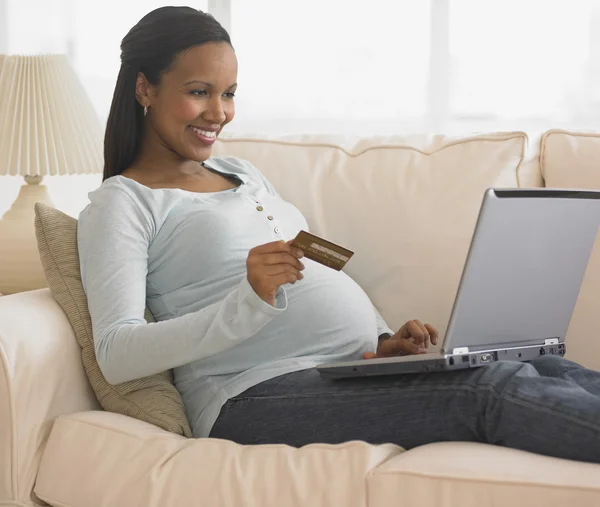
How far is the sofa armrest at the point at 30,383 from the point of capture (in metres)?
1.28

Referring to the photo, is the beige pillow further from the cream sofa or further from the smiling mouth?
the smiling mouth

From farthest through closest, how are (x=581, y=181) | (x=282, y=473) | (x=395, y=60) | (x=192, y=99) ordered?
(x=395, y=60) < (x=581, y=181) < (x=192, y=99) < (x=282, y=473)

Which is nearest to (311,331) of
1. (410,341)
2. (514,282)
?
(410,341)

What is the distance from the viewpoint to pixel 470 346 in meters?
1.21

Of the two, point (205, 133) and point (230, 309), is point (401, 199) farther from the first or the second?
point (230, 309)

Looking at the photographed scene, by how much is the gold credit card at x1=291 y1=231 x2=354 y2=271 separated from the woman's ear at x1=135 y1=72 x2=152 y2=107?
0.58m

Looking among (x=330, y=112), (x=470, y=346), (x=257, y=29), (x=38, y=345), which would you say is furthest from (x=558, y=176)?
(x=257, y=29)

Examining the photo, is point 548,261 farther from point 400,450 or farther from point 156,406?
point 156,406

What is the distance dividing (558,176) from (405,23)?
1.19 meters

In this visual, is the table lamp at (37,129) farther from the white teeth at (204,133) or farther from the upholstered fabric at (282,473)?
the upholstered fabric at (282,473)

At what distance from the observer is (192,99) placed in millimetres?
1570

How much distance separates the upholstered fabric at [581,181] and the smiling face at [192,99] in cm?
66

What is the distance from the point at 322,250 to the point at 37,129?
1032 mm

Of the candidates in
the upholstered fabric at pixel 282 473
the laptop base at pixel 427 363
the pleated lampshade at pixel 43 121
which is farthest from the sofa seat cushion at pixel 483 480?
the pleated lampshade at pixel 43 121
